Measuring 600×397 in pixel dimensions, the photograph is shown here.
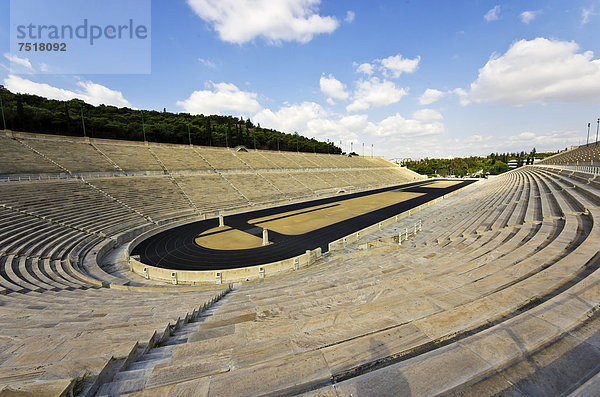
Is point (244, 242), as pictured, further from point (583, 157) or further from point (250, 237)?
point (583, 157)

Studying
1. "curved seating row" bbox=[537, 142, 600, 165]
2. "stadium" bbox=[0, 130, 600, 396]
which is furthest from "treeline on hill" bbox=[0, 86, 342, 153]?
"curved seating row" bbox=[537, 142, 600, 165]

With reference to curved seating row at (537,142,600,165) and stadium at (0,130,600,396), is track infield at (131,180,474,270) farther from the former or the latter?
curved seating row at (537,142,600,165)

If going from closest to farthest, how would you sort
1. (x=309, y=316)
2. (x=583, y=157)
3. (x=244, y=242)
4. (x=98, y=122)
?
(x=309, y=316)
(x=244, y=242)
(x=583, y=157)
(x=98, y=122)

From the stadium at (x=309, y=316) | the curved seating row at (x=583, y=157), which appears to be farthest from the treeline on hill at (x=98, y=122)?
the curved seating row at (x=583, y=157)

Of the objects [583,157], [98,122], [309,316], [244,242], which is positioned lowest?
[244,242]

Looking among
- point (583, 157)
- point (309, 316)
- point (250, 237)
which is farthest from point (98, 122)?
point (583, 157)

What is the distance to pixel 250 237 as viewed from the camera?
62.3ft

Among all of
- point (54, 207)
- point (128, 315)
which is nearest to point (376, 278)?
point (128, 315)

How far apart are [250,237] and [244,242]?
1.26 m

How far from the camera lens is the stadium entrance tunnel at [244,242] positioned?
1294 cm

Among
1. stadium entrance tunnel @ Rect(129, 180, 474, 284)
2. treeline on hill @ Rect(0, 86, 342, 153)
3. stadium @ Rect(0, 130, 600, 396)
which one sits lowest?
stadium entrance tunnel @ Rect(129, 180, 474, 284)

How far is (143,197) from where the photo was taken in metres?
25.4

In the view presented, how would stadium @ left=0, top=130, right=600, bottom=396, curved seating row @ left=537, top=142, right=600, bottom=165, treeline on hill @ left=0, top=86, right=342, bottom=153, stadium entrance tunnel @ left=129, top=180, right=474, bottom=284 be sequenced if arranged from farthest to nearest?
treeline on hill @ left=0, top=86, right=342, bottom=153
curved seating row @ left=537, top=142, right=600, bottom=165
stadium entrance tunnel @ left=129, top=180, right=474, bottom=284
stadium @ left=0, top=130, right=600, bottom=396

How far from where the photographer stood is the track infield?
14.6 metres
